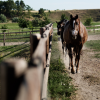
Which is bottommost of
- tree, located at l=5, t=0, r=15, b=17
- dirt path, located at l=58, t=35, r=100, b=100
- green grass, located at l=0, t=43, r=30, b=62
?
green grass, located at l=0, t=43, r=30, b=62

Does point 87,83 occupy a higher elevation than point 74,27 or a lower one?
lower

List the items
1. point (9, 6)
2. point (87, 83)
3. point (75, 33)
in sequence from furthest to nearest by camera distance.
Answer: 1. point (9, 6)
2. point (75, 33)
3. point (87, 83)

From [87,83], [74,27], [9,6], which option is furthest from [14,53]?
[9,6]

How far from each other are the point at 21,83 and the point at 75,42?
4921 millimetres

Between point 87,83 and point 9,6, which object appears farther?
point 9,6

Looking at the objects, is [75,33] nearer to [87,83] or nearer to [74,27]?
[74,27]

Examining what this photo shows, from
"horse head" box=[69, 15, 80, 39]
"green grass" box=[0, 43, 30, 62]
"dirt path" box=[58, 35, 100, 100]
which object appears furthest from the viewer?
"green grass" box=[0, 43, 30, 62]

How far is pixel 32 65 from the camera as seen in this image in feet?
2.56

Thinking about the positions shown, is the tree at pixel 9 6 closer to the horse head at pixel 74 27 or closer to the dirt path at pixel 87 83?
the dirt path at pixel 87 83

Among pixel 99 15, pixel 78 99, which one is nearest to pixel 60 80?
pixel 78 99

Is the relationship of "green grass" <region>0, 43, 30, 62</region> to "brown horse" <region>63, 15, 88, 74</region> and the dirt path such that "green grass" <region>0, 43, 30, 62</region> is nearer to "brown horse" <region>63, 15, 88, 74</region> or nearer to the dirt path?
"brown horse" <region>63, 15, 88, 74</region>

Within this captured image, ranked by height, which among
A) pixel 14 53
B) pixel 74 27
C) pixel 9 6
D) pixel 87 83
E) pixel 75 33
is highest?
pixel 9 6

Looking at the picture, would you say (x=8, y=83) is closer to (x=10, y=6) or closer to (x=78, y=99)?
(x=78, y=99)

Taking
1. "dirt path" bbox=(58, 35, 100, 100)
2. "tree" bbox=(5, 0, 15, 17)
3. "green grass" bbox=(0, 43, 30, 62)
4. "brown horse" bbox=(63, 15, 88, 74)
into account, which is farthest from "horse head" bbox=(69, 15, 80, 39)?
"tree" bbox=(5, 0, 15, 17)
